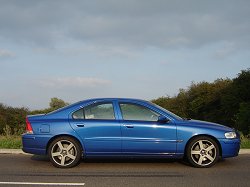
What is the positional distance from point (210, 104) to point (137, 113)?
202 ft

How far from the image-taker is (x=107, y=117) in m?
9.55

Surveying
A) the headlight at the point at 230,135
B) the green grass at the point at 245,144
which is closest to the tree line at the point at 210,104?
the green grass at the point at 245,144

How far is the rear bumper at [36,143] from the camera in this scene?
9.41 metres

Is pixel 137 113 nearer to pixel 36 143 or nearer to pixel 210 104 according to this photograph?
pixel 36 143

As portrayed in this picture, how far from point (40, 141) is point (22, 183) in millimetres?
1613

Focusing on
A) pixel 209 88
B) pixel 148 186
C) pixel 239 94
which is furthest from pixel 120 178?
pixel 209 88

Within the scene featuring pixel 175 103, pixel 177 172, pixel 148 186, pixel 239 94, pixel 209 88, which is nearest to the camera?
pixel 148 186

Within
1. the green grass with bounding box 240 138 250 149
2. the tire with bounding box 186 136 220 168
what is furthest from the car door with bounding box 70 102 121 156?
the green grass with bounding box 240 138 250 149

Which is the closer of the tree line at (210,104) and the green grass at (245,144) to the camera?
the green grass at (245,144)

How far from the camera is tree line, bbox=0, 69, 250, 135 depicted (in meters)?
55.7

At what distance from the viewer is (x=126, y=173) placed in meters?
8.86

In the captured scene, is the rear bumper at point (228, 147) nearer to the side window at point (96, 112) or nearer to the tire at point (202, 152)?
the tire at point (202, 152)

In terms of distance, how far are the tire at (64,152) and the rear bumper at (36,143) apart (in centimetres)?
14

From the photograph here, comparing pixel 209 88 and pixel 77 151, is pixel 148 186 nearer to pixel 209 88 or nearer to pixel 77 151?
pixel 77 151
